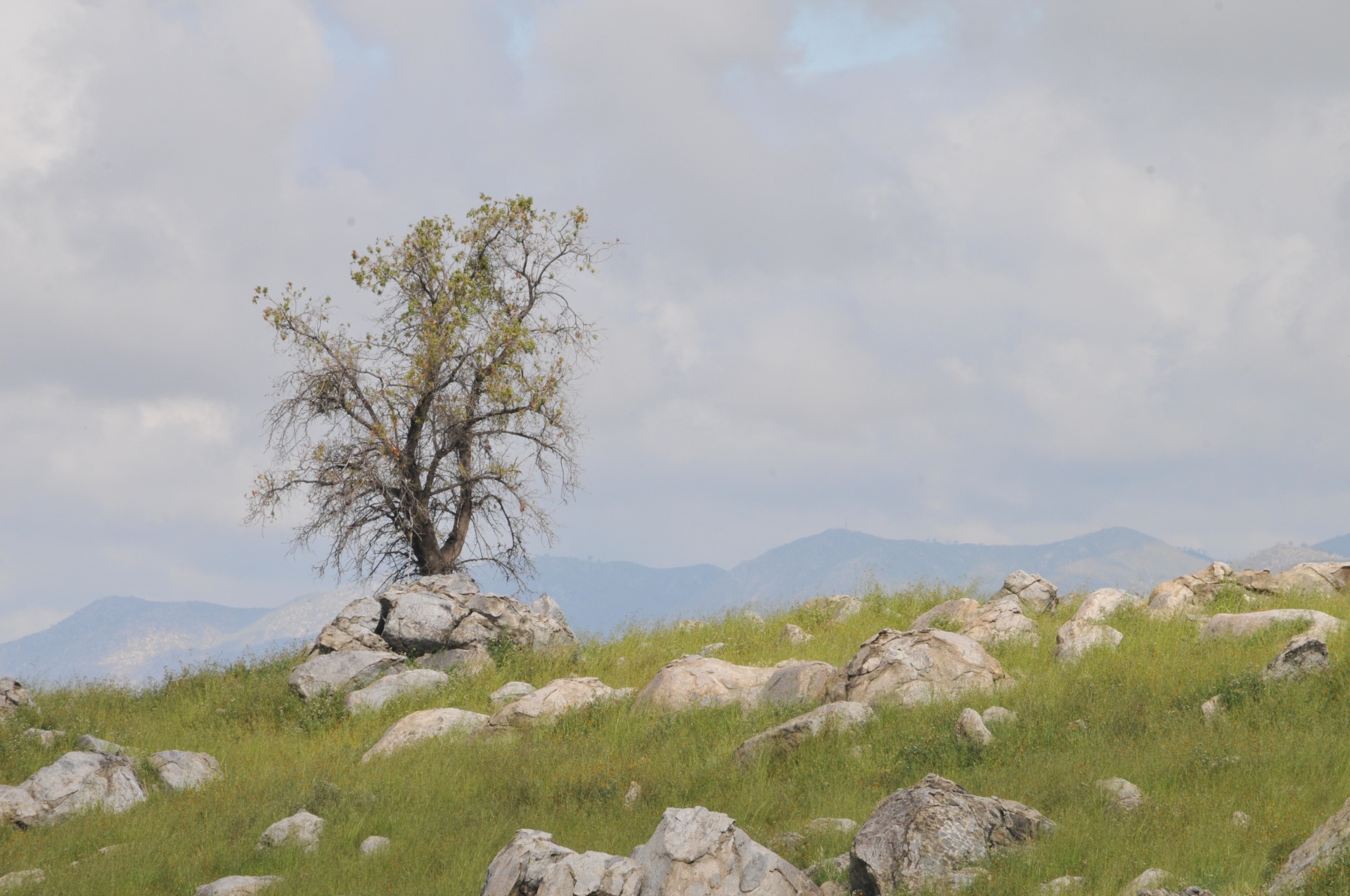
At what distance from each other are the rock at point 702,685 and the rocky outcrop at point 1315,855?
30.5 feet

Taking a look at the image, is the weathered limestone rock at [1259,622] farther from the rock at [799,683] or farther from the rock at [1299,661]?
the rock at [799,683]

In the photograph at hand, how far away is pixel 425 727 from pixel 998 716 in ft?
29.9

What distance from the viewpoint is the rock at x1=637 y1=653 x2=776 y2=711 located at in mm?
17469

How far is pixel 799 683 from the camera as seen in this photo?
56.7 feet

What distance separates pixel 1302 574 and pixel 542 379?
738 inches

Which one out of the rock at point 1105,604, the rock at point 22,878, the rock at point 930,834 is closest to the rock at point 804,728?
the rock at point 930,834

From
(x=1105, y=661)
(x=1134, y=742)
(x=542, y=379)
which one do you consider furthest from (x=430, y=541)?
(x=1134, y=742)

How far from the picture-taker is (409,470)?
28.0 m

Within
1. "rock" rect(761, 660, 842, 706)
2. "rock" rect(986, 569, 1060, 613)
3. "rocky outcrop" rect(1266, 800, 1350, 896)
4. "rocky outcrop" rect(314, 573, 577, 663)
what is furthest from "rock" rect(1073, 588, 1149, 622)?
"rocky outcrop" rect(1266, 800, 1350, 896)

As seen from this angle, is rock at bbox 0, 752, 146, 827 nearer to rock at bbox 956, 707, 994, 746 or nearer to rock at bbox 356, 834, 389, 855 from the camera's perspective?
rock at bbox 356, 834, 389, 855

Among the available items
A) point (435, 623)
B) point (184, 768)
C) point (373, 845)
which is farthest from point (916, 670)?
point (184, 768)

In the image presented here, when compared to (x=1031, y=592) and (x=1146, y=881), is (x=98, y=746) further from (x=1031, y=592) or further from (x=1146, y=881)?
(x=1031, y=592)

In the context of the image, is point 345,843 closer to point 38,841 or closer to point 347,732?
point 38,841

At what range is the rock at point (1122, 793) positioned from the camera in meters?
10.7
